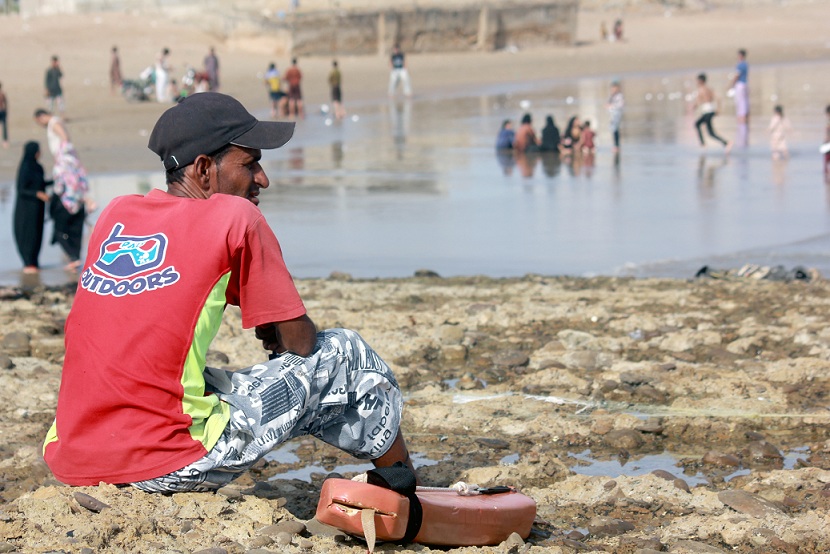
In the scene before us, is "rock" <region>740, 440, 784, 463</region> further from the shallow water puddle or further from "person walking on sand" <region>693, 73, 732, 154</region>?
"person walking on sand" <region>693, 73, 732, 154</region>

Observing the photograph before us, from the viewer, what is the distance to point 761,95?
30.8 m

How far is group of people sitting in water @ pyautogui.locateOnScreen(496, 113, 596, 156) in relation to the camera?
62.4ft

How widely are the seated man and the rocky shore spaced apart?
0.18m

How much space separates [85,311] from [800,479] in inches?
102

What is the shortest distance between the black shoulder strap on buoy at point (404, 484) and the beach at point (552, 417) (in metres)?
0.12

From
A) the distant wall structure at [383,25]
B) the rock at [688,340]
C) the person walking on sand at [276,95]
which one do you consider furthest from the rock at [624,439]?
the distant wall structure at [383,25]

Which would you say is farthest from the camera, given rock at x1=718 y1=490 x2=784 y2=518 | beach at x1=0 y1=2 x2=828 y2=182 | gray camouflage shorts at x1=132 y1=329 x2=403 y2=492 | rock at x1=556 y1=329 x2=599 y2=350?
beach at x1=0 y1=2 x2=828 y2=182

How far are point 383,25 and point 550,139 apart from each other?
24290mm

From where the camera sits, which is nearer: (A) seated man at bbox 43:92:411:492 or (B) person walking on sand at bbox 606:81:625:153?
(A) seated man at bbox 43:92:411:492

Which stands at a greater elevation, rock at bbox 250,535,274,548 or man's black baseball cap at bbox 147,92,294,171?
man's black baseball cap at bbox 147,92,294,171

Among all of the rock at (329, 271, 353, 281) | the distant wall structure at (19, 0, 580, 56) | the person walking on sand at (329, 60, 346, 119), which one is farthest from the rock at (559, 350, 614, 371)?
the distant wall structure at (19, 0, 580, 56)

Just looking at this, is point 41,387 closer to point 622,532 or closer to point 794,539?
point 622,532

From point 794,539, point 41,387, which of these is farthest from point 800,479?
point 41,387

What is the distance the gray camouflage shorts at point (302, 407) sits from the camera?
314cm
